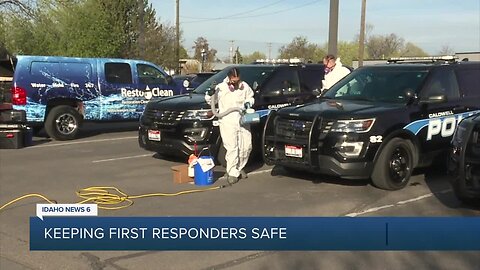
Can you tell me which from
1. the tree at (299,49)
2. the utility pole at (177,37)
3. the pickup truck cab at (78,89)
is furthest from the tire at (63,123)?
the tree at (299,49)

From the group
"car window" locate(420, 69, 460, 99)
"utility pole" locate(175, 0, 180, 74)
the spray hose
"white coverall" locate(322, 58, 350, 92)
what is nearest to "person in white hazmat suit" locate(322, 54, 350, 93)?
"white coverall" locate(322, 58, 350, 92)

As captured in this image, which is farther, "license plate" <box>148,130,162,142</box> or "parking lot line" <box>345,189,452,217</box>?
"license plate" <box>148,130,162,142</box>

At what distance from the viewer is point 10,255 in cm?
503

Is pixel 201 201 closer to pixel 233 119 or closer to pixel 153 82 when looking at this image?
pixel 233 119

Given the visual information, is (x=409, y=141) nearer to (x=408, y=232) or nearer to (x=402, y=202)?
(x=402, y=202)

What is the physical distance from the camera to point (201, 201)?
7.00 metres

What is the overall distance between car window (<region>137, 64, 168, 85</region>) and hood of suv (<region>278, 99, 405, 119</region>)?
7181mm

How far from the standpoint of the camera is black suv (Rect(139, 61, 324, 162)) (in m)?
8.96

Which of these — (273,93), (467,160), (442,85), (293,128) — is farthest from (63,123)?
(467,160)

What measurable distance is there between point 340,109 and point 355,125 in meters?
0.42

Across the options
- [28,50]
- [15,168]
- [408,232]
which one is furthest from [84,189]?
[28,50]

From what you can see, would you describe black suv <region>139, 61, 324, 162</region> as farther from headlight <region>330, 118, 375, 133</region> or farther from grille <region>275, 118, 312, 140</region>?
headlight <region>330, 118, 375, 133</region>

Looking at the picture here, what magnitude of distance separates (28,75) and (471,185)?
999 centimetres

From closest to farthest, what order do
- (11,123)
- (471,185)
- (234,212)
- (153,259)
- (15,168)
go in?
(153,259), (471,185), (234,212), (15,168), (11,123)
